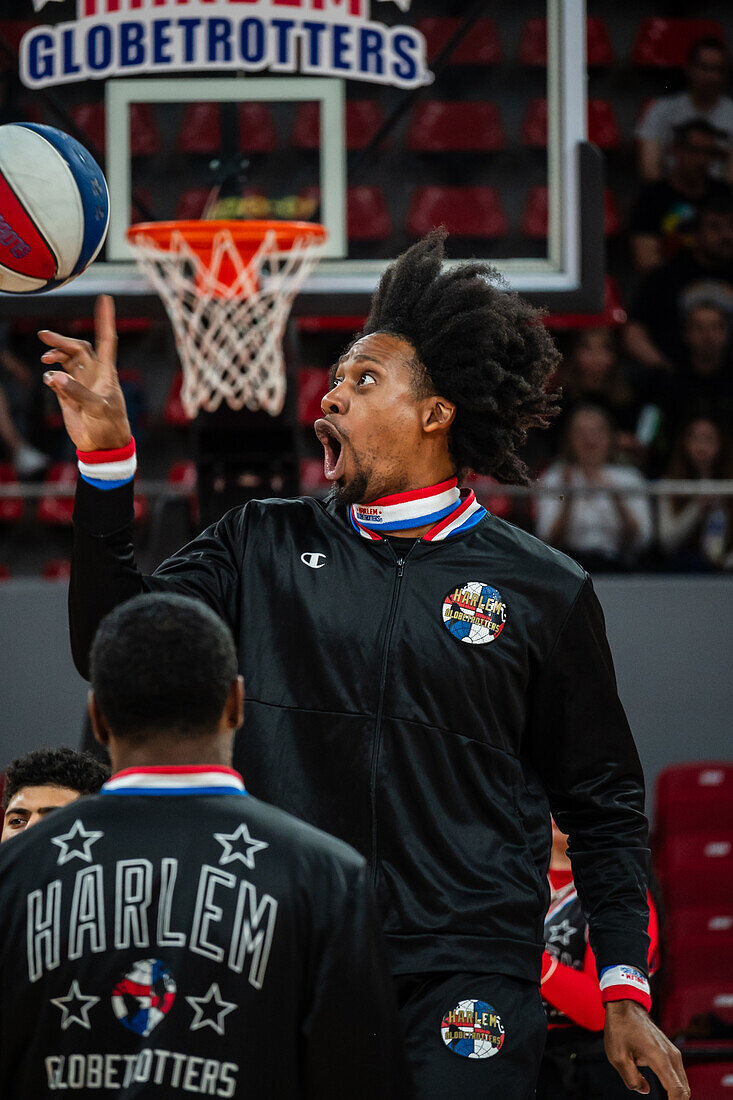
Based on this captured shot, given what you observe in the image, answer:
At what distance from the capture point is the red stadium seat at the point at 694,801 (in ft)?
21.4

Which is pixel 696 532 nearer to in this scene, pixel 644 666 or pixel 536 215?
pixel 644 666

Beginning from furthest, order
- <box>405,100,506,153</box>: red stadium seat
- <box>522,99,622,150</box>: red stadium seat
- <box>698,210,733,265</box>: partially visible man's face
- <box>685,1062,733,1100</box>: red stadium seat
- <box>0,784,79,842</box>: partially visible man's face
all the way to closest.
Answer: <box>522,99,622,150</box>: red stadium seat < <box>698,210,733,265</box>: partially visible man's face < <box>405,100,506,153</box>: red stadium seat < <box>685,1062,733,1100</box>: red stadium seat < <box>0,784,79,842</box>: partially visible man's face

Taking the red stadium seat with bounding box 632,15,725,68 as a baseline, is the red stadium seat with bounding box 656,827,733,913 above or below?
below

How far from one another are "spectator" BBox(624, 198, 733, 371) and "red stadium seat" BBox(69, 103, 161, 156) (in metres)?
3.38

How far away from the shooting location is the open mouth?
2.87m

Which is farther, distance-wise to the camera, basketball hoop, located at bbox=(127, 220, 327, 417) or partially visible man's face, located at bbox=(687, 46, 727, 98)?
partially visible man's face, located at bbox=(687, 46, 727, 98)

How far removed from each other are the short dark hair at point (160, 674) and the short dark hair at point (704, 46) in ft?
24.7

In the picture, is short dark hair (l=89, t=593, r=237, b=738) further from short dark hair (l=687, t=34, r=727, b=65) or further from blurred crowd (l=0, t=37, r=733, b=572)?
short dark hair (l=687, t=34, r=727, b=65)

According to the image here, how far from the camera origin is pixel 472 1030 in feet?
8.32

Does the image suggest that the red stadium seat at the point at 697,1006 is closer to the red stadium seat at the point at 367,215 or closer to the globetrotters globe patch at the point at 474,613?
the red stadium seat at the point at 367,215

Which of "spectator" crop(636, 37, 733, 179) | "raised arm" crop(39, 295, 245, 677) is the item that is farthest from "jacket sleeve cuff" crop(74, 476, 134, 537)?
"spectator" crop(636, 37, 733, 179)

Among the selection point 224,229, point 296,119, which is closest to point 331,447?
point 224,229

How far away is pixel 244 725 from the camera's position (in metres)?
2.70

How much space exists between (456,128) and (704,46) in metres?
1.63
